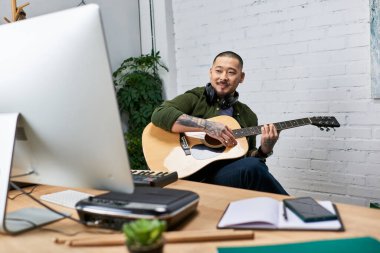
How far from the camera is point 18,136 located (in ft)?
2.59

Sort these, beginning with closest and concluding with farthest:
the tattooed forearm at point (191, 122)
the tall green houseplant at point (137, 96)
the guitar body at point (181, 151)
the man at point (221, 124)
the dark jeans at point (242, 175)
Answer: the dark jeans at point (242, 175), the man at point (221, 124), the guitar body at point (181, 151), the tattooed forearm at point (191, 122), the tall green houseplant at point (137, 96)

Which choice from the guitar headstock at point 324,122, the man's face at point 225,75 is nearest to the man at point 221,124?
the man's face at point 225,75

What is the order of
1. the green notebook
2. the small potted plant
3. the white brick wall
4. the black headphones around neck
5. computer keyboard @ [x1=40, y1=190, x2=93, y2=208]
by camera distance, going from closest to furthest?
1. the small potted plant
2. the green notebook
3. computer keyboard @ [x1=40, y1=190, x2=93, y2=208]
4. the black headphones around neck
5. the white brick wall

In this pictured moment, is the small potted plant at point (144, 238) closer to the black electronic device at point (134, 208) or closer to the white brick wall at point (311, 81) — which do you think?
the black electronic device at point (134, 208)

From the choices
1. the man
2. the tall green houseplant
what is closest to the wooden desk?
the man

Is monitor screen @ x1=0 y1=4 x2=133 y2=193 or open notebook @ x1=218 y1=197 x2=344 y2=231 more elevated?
monitor screen @ x1=0 y1=4 x2=133 y2=193

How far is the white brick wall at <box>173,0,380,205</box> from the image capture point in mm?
2244

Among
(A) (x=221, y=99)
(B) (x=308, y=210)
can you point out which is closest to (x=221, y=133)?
(A) (x=221, y=99)

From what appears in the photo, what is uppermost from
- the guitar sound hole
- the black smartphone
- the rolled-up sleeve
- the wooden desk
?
the rolled-up sleeve

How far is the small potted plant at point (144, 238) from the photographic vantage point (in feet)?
1.65

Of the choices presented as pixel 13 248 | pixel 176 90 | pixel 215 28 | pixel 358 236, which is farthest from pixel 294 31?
pixel 13 248

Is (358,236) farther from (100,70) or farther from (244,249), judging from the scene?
(100,70)

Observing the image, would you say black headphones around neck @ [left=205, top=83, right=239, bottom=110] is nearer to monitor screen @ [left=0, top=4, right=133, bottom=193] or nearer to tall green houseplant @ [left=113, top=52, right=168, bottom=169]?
tall green houseplant @ [left=113, top=52, right=168, bottom=169]

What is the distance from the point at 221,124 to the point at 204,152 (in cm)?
17
